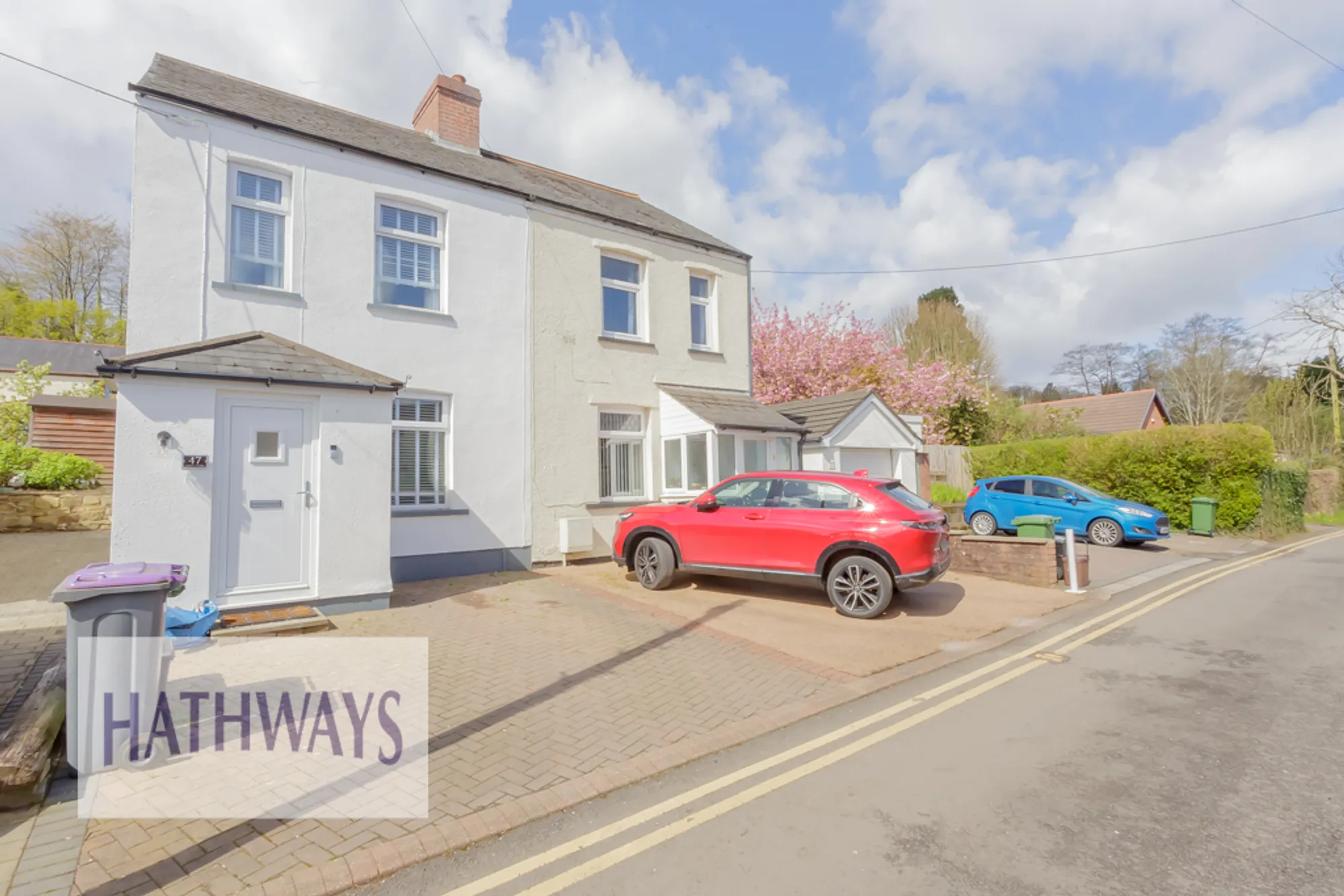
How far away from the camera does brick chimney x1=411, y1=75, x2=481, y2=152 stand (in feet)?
43.3

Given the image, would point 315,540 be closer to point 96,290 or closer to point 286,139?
point 286,139

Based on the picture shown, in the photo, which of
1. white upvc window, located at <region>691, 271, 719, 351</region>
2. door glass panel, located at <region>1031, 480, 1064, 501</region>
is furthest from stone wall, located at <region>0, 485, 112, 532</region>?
door glass panel, located at <region>1031, 480, 1064, 501</region>

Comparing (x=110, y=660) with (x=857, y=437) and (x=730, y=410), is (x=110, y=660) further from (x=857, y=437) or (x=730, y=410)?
(x=857, y=437)

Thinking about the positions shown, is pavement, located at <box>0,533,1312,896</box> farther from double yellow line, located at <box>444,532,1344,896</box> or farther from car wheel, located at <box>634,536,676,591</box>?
double yellow line, located at <box>444,532,1344,896</box>

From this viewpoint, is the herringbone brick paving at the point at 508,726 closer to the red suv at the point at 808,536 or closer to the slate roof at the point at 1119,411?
the red suv at the point at 808,536

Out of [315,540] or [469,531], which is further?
[469,531]

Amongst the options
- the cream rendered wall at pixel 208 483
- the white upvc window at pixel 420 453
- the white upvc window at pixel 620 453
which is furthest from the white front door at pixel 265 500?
the white upvc window at pixel 620 453

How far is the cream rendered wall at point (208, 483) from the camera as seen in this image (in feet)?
22.5

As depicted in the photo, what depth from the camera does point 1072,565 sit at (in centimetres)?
1007

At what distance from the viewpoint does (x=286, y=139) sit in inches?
373

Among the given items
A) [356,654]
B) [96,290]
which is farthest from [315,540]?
[96,290]

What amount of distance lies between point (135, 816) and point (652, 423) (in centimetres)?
1045

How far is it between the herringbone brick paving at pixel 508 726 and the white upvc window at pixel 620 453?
4003 millimetres

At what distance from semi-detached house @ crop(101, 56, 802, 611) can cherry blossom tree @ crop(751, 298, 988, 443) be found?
1043cm
